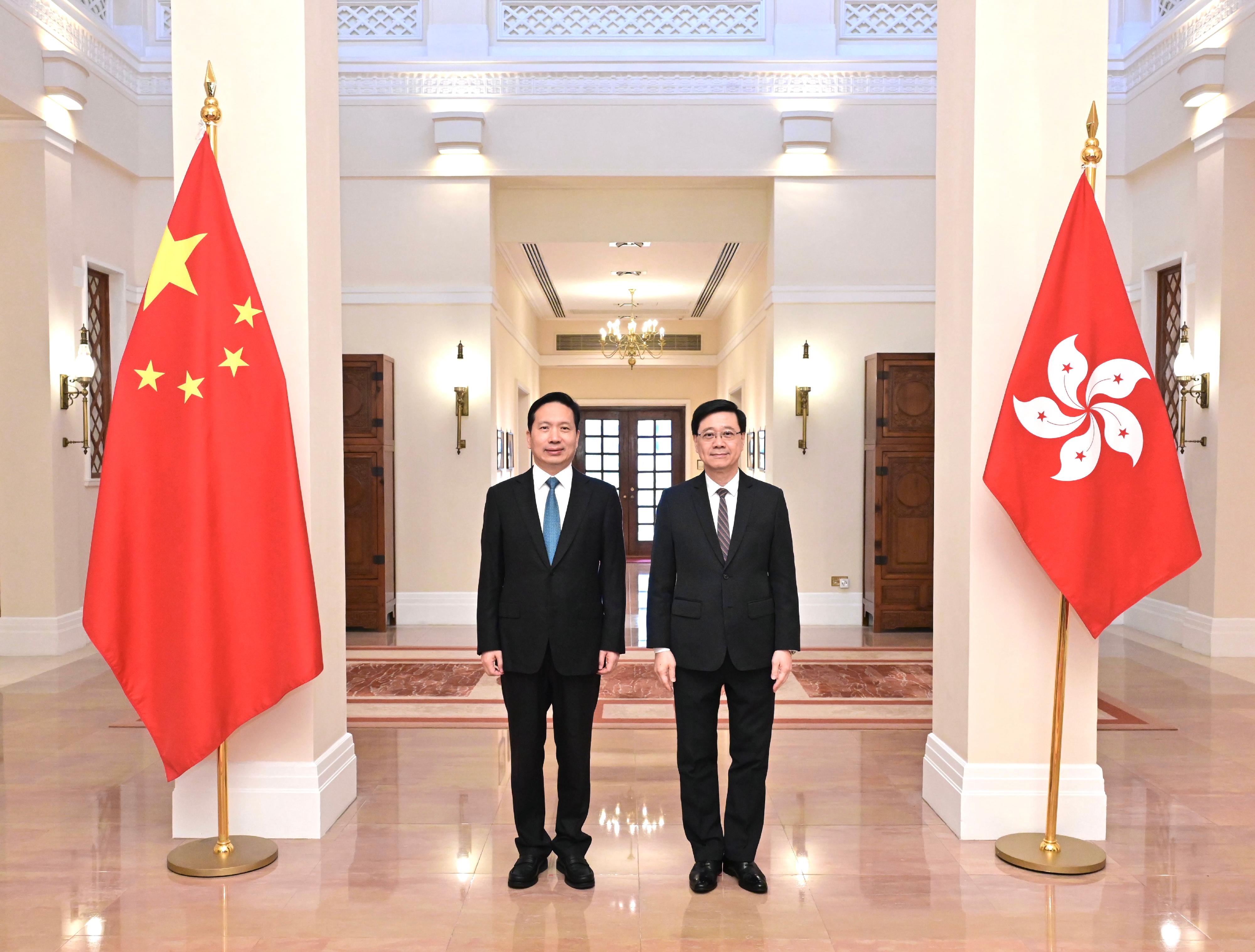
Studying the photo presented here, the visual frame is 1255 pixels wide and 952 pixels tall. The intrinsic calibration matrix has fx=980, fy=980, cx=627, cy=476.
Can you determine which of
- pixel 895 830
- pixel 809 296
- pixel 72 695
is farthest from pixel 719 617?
pixel 809 296

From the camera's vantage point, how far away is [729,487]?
11.6ft

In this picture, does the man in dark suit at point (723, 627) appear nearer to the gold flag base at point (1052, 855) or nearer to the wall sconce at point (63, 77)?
the gold flag base at point (1052, 855)

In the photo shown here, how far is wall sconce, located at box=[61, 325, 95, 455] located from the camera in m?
7.82

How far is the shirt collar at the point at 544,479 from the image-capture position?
3.59 meters

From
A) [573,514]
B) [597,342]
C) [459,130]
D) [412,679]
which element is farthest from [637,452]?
[573,514]

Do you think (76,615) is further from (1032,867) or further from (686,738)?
(1032,867)

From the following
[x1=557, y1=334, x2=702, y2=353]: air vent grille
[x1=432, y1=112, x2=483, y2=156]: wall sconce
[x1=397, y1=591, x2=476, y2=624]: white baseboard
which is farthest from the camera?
[x1=557, y1=334, x2=702, y2=353]: air vent grille

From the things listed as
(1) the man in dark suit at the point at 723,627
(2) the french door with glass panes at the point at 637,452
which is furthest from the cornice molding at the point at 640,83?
(2) the french door with glass panes at the point at 637,452

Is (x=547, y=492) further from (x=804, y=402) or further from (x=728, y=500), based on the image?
(x=804, y=402)

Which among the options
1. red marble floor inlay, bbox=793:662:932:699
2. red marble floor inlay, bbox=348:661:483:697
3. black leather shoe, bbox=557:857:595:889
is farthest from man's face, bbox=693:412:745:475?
red marble floor inlay, bbox=348:661:483:697

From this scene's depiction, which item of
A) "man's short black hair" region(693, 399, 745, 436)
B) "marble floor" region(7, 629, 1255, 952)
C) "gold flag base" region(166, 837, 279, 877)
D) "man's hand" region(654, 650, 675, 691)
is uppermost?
"man's short black hair" region(693, 399, 745, 436)

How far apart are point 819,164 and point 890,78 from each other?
3.35 ft

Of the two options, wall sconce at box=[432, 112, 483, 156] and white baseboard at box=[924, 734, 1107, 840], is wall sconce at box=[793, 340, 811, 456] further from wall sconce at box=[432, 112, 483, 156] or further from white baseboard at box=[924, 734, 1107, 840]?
white baseboard at box=[924, 734, 1107, 840]

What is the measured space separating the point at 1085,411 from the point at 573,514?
196 centimetres
